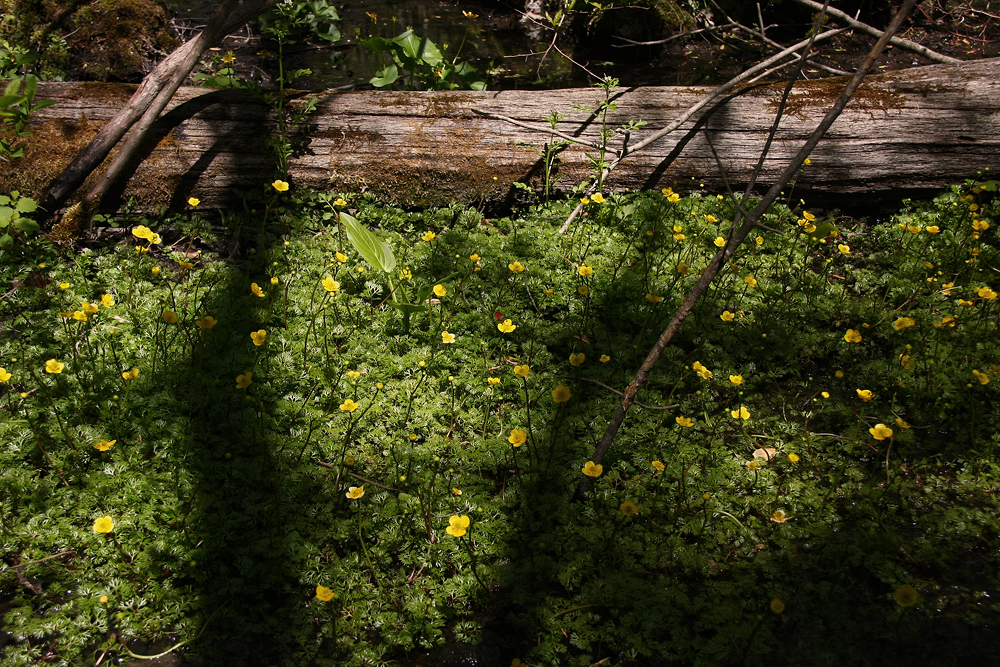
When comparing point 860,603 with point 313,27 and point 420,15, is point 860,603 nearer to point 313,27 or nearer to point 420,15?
point 313,27

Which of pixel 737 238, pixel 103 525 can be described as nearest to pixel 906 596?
pixel 737 238

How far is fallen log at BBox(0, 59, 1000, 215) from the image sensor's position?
3877mm

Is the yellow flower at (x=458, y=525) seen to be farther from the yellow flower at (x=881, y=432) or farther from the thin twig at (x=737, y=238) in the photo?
Answer: the yellow flower at (x=881, y=432)

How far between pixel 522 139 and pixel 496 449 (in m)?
2.42

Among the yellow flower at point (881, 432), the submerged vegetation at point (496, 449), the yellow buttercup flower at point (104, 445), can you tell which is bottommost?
the submerged vegetation at point (496, 449)

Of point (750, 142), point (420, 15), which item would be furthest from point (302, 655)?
point (420, 15)

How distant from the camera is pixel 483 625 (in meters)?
2.13

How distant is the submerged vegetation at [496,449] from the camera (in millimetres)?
2100

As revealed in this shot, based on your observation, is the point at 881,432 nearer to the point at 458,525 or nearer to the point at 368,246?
the point at 458,525

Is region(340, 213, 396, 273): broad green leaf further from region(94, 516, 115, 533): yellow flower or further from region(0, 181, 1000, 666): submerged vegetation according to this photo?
region(94, 516, 115, 533): yellow flower

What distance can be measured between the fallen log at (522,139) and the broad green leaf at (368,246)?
887 millimetres

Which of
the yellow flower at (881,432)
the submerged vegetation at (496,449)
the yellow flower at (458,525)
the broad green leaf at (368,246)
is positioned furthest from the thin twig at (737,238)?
the broad green leaf at (368,246)

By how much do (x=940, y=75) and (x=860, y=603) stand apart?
379cm

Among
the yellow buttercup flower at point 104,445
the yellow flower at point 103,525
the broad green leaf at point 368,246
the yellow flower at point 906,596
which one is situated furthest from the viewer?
the broad green leaf at point 368,246
